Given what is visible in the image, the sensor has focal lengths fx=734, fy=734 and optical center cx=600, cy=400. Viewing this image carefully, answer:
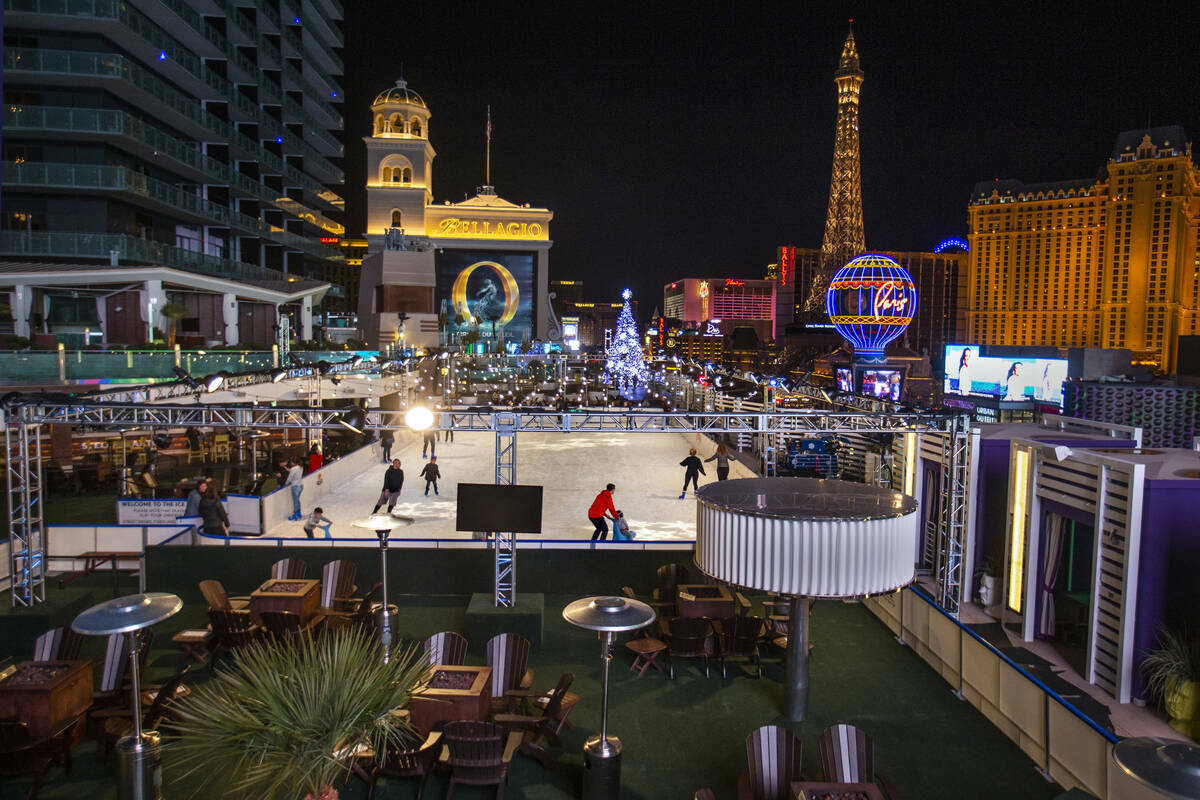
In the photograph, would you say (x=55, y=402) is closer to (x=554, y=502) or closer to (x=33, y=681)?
(x=33, y=681)

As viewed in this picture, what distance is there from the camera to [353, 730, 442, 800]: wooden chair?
5227 millimetres

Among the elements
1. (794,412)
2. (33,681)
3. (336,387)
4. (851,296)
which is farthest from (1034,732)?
(851,296)

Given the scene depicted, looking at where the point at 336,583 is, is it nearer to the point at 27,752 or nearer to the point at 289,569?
the point at 289,569

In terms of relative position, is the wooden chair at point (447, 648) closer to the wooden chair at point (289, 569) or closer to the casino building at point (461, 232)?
the wooden chair at point (289, 569)

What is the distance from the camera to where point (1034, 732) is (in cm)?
574

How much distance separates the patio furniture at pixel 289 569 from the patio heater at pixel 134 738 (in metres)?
4.21

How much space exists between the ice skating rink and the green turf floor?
433 cm

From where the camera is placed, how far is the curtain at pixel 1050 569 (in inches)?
315

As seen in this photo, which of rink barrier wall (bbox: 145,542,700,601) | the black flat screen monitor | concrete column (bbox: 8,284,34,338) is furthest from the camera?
concrete column (bbox: 8,284,34,338)

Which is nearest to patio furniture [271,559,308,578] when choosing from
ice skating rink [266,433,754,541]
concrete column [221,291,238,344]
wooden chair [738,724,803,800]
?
ice skating rink [266,433,754,541]

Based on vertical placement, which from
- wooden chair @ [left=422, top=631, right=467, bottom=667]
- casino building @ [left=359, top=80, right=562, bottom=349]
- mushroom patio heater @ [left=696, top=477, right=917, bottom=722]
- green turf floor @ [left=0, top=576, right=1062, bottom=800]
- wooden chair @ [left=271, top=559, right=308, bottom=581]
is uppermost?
casino building @ [left=359, top=80, right=562, bottom=349]

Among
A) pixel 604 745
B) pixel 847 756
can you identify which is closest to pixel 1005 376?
pixel 847 756

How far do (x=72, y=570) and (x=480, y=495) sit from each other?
7.33 m

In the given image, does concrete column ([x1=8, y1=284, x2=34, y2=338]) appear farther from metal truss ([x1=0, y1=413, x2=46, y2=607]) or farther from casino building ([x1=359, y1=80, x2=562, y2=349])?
casino building ([x1=359, y1=80, x2=562, y2=349])
